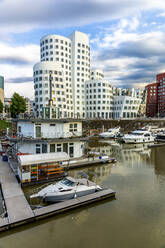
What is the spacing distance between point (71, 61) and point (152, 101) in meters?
85.8

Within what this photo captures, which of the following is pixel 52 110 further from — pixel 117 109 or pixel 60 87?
pixel 117 109

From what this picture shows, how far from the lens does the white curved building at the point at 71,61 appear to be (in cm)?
9994

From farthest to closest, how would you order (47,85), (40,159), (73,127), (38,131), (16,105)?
(47,85)
(16,105)
(73,127)
(38,131)
(40,159)

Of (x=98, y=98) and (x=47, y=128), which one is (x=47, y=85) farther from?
(x=47, y=128)

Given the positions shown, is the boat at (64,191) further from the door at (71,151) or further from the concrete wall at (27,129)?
the concrete wall at (27,129)

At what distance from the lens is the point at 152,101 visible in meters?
156

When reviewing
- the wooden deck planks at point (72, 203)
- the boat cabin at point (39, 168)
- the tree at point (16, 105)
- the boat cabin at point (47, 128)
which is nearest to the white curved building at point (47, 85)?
the tree at point (16, 105)

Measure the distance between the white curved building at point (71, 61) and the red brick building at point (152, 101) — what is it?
72.8 m

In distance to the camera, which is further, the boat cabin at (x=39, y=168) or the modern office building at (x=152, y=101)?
the modern office building at (x=152, y=101)

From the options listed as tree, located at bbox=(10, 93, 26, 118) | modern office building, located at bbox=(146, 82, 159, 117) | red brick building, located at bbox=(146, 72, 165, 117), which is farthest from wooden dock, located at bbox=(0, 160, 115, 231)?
modern office building, located at bbox=(146, 82, 159, 117)

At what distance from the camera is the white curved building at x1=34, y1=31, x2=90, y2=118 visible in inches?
3935

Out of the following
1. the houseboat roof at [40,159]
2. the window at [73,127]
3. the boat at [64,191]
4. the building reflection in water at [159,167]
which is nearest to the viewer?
the boat at [64,191]

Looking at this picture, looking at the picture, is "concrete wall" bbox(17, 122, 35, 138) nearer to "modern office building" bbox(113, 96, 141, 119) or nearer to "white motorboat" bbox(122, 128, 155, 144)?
"white motorboat" bbox(122, 128, 155, 144)

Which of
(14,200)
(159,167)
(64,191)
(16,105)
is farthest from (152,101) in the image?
(14,200)
